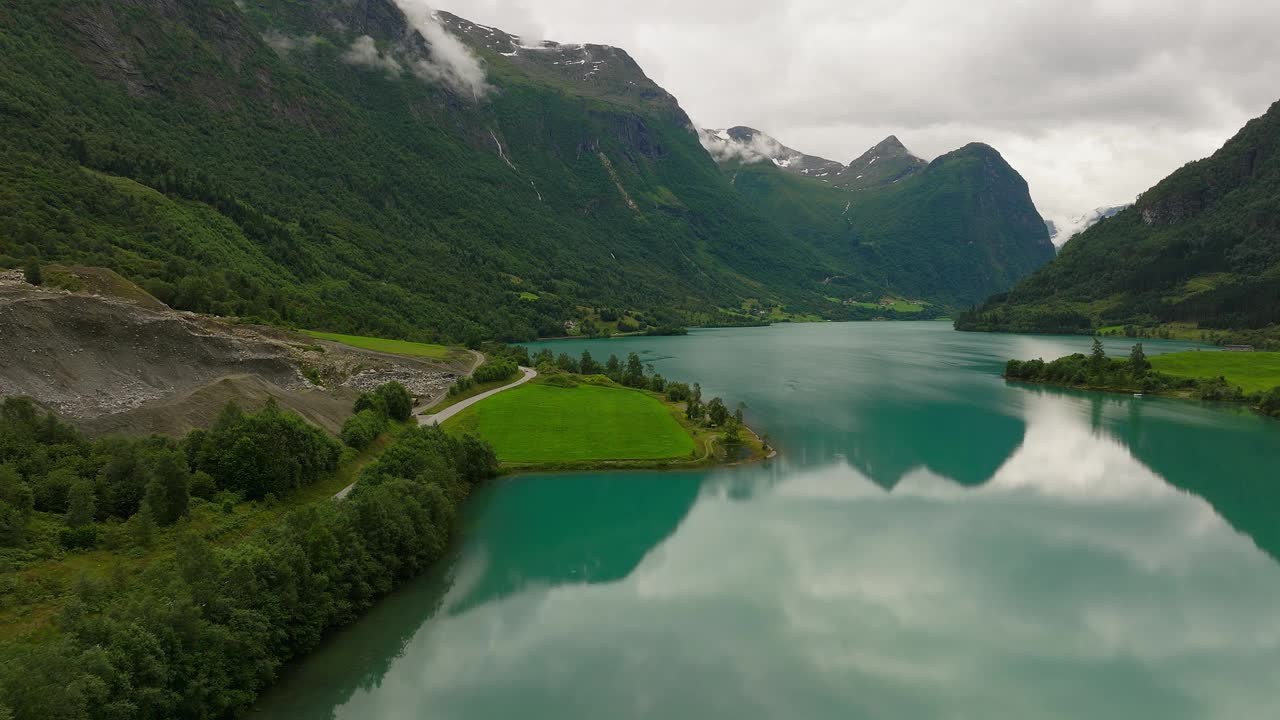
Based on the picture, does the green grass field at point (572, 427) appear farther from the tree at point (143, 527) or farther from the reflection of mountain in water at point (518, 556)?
the tree at point (143, 527)

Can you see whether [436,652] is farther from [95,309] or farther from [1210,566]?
[1210,566]

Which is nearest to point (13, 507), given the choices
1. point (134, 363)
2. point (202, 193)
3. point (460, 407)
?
point (134, 363)

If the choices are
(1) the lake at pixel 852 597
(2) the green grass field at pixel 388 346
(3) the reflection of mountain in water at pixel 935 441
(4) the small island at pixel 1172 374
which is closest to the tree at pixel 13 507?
(1) the lake at pixel 852 597

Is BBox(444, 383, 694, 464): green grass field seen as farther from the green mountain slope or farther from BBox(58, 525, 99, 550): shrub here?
the green mountain slope

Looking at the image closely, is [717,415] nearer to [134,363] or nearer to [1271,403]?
[134,363]

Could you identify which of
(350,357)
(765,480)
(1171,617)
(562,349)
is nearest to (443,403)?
(350,357)

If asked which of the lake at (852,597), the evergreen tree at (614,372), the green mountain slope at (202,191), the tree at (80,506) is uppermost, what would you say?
the green mountain slope at (202,191)
